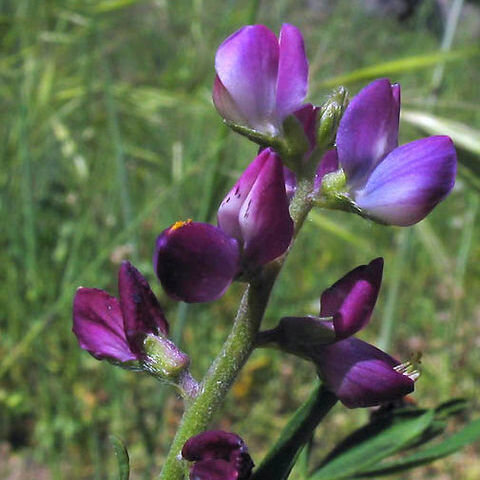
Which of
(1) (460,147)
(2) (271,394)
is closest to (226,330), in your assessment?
(2) (271,394)

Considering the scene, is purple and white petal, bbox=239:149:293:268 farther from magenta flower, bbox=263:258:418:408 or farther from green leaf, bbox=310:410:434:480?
green leaf, bbox=310:410:434:480

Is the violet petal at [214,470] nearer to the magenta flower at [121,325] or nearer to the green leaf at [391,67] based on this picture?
the magenta flower at [121,325]

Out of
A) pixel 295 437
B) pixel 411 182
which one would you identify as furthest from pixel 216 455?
pixel 411 182

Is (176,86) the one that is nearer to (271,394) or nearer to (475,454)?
(271,394)

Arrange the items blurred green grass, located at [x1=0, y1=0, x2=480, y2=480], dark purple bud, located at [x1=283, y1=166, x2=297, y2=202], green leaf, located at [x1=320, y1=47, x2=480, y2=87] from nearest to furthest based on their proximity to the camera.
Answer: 1. dark purple bud, located at [x1=283, y1=166, x2=297, y2=202]
2. green leaf, located at [x1=320, y1=47, x2=480, y2=87]
3. blurred green grass, located at [x1=0, y1=0, x2=480, y2=480]

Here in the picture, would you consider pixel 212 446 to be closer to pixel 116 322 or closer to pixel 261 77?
pixel 116 322

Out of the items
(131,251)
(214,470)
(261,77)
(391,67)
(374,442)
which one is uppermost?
(261,77)

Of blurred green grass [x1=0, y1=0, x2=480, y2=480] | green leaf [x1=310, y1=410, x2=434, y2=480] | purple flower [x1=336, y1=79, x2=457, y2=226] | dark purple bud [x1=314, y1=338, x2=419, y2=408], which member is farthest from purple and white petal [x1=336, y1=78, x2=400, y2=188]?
blurred green grass [x1=0, y1=0, x2=480, y2=480]
